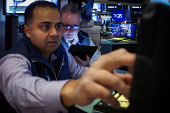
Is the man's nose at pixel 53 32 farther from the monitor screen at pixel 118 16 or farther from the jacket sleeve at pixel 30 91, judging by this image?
the monitor screen at pixel 118 16

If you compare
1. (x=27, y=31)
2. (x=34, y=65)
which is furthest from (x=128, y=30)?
(x=34, y=65)

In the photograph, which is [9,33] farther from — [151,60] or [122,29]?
[122,29]

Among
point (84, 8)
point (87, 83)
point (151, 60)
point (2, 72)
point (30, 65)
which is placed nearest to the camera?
point (151, 60)

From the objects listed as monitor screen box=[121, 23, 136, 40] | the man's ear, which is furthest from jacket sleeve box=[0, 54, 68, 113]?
monitor screen box=[121, 23, 136, 40]

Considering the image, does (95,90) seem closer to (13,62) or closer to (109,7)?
(13,62)

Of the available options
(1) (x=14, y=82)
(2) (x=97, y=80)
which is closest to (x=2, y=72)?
(1) (x=14, y=82)

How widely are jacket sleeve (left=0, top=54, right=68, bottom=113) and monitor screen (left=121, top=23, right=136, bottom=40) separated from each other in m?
5.01

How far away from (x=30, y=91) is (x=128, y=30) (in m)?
5.69

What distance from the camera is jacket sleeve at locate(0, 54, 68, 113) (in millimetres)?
589

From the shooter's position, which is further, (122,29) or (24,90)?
(122,29)

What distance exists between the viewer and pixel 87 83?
1.42ft

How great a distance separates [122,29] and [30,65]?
567 cm

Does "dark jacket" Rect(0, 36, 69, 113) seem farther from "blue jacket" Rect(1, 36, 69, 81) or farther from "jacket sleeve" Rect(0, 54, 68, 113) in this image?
"jacket sleeve" Rect(0, 54, 68, 113)

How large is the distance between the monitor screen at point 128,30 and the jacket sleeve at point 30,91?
5010 millimetres
